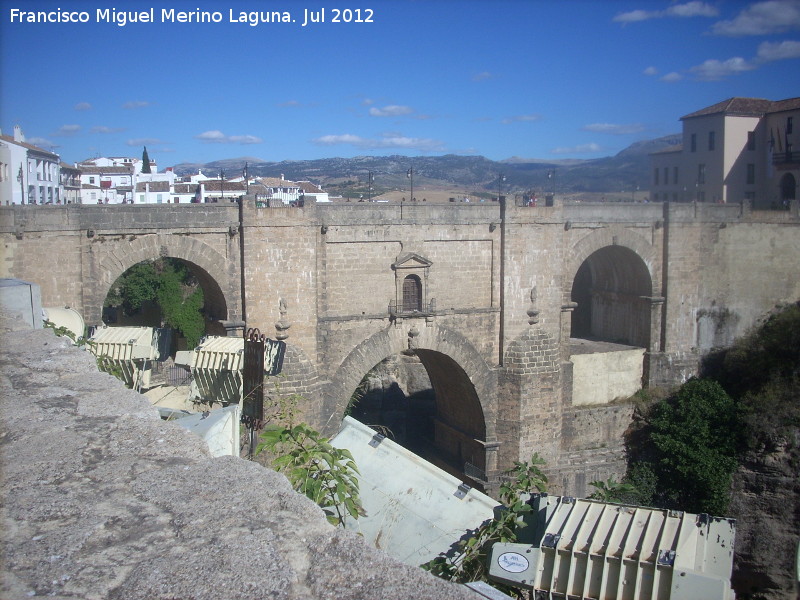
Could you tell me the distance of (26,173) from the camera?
40969 mm

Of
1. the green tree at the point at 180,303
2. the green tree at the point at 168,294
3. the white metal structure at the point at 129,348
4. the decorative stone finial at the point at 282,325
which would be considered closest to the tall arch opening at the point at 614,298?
the decorative stone finial at the point at 282,325

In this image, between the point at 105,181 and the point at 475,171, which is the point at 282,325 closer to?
the point at 475,171

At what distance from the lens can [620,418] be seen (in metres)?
21.3

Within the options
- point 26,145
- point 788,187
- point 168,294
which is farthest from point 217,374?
point 26,145

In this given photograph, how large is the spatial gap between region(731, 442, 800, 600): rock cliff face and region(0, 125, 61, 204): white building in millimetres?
30525

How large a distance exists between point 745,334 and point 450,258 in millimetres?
9718

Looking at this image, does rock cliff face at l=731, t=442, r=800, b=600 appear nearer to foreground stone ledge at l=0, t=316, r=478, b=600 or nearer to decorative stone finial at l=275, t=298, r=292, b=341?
decorative stone finial at l=275, t=298, r=292, b=341

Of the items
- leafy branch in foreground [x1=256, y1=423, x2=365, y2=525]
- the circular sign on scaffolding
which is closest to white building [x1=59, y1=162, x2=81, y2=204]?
leafy branch in foreground [x1=256, y1=423, x2=365, y2=525]

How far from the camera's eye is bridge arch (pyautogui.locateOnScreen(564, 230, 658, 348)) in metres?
20.5

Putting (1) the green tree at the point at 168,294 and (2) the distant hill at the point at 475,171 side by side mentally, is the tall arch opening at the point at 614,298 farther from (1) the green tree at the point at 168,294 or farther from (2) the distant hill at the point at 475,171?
(1) the green tree at the point at 168,294

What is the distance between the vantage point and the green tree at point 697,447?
20.0m

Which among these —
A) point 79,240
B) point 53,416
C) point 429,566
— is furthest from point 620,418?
point 53,416

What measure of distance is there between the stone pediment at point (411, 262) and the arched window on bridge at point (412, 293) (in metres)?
0.26

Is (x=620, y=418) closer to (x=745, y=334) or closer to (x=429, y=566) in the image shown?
(x=745, y=334)
